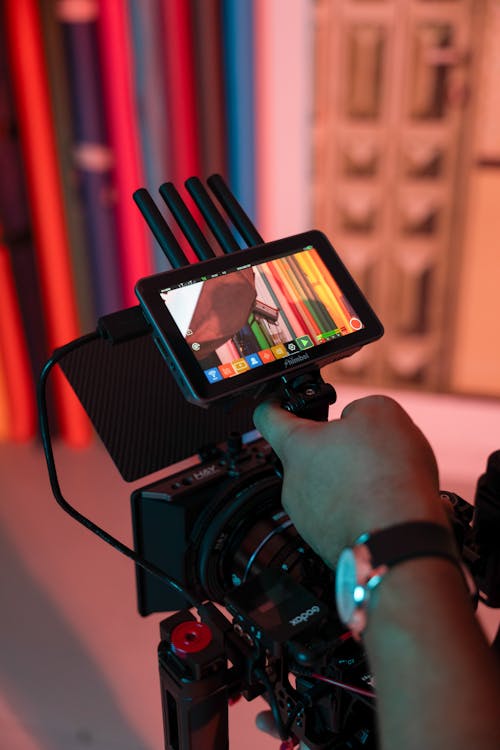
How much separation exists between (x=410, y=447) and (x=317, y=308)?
9.0 inches

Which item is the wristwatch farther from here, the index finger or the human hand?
the index finger

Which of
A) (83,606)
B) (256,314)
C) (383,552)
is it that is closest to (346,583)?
Result: (383,552)

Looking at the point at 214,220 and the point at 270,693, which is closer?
the point at 270,693

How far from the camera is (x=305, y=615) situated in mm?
599

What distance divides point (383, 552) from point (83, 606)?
1.30 metres

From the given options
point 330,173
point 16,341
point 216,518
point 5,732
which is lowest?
point 5,732

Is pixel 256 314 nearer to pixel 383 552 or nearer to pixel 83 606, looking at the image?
pixel 383 552

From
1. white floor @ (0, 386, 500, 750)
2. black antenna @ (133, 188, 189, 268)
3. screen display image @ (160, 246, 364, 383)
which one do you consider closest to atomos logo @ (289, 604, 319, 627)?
screen display image @ (160, 246, 364, 383)

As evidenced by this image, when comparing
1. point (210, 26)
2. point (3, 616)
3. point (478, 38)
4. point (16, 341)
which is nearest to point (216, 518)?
point (3, 616)

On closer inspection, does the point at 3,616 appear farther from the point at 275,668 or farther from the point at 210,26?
the point at 210,26

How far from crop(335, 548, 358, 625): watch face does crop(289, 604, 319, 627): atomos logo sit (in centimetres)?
5

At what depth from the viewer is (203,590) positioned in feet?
2.52

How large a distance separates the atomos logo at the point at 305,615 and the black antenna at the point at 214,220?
36cm

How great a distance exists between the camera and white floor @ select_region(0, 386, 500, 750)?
1.39 m
